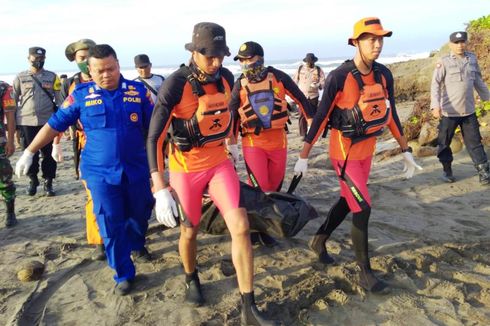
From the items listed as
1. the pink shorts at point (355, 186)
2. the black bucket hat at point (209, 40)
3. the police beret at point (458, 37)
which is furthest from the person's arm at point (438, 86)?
the black bucket hat at point (209, 40)

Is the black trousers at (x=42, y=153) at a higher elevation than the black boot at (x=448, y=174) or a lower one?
higher

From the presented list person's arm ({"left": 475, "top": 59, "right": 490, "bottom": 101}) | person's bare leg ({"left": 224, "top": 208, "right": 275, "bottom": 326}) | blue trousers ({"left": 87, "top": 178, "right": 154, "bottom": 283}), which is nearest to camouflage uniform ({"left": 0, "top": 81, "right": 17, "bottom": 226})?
blue trousers ({"left": 87, "top": 178, "right": 154, "bottom": 283})

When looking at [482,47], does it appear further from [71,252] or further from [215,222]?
[71,252]

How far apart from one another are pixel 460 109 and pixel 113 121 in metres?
5.53

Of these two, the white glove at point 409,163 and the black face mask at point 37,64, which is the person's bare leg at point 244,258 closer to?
the white glove at point 409,163

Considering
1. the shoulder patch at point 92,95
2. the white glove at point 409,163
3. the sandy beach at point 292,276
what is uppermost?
the shoulder patch at point 92,95

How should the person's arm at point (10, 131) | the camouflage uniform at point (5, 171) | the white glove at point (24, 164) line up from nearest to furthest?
the white glove at point (24, 164) < the camouflage uniform at point (5, 171) < the person's arm at point (10, 131)

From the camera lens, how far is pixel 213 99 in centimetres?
342

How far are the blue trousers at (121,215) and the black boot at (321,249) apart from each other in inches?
68.1

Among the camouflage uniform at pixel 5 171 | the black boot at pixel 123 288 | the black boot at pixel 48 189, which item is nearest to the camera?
the black boot at pixel 123 288

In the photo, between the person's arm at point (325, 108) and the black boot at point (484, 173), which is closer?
the person's arm at point (325, 108)

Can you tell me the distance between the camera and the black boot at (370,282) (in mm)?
3729

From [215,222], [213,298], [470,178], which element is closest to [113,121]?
[215,222]

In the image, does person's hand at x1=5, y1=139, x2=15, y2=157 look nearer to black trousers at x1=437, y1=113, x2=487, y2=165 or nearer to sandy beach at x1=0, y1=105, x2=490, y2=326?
sandy beach at x1=0, y1=105, x2=490, y2=326
